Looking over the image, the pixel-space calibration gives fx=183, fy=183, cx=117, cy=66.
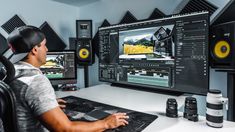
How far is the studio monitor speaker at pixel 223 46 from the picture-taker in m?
1.10

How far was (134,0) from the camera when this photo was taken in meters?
2.06

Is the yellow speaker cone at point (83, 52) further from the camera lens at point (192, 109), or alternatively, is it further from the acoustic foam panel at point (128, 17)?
the camera lens at point (192, 109)

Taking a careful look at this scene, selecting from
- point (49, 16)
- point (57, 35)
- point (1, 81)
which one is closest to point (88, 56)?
point (57, 35)

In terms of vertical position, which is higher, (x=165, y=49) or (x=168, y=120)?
(x=165, y=49)

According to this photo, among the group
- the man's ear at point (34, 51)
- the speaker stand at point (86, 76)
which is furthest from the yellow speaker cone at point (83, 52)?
the man's ear at point (34, 51)

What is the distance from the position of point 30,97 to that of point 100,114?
0.43 meters

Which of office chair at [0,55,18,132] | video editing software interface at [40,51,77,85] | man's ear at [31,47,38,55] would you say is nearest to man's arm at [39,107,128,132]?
office chair at [0,55,18,132]

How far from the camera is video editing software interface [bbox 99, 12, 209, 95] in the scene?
127cm

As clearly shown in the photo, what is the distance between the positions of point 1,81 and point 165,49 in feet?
3.76

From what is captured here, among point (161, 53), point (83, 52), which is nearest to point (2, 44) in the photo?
point (83, 52)

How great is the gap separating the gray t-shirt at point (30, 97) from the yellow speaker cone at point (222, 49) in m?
1.05

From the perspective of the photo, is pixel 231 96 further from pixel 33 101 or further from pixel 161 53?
pixel 33 101

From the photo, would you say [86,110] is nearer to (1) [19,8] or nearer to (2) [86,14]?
(1) [19,8]

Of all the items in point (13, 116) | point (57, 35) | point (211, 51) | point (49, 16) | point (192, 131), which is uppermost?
point (49, 16)
